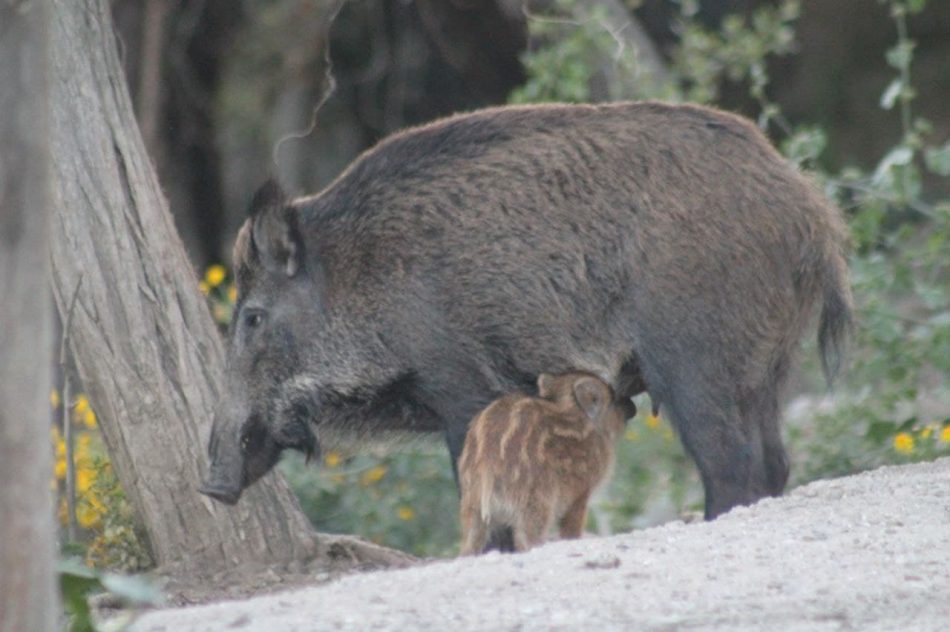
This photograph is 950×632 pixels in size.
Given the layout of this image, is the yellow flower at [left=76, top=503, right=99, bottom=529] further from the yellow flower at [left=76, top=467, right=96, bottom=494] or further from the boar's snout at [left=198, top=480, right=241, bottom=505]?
the boar's snout at [left=198, top=480, right=241, bottom=505]

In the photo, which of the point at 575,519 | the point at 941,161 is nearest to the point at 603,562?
the point at 575,519

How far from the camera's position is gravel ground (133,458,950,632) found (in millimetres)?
3969

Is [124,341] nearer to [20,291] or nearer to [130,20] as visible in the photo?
[20,291]

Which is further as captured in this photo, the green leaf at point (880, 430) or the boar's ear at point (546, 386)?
the green leaf at point (880, 430)

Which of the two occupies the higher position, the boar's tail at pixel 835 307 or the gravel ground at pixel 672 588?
the boar's tail at pixel 835 307

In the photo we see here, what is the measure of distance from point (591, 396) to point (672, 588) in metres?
1.66

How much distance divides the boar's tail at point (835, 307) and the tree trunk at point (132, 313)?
6.83 ft

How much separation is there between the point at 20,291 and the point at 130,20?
9.18 metres

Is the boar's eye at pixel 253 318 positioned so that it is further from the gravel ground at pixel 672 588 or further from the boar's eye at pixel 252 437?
the gravel ground at pixel 672 588

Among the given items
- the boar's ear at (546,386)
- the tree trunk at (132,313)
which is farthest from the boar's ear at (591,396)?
the tree trunk at (132,313)

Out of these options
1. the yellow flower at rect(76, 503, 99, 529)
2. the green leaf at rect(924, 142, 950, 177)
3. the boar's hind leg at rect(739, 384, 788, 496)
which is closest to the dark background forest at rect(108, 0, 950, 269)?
the green leaf at rect(924, 142, 950, 177)

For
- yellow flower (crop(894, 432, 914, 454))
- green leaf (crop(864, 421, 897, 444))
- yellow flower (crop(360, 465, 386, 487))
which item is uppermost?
yellow flower (crop(894, 432, 914, 454))

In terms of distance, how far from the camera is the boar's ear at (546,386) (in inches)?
232

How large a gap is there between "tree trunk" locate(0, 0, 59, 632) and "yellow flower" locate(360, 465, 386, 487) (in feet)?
17.6
